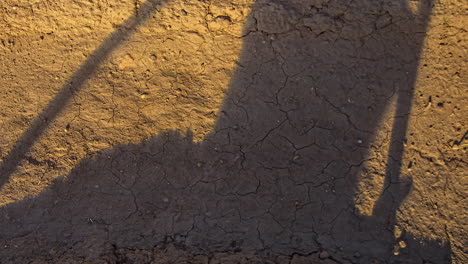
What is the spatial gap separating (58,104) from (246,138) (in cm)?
177

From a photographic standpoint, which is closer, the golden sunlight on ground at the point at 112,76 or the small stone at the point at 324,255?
the small stone at the point at 324,255

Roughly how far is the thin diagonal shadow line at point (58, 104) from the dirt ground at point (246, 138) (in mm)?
13

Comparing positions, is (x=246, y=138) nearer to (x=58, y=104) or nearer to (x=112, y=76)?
(x=112, y=76)

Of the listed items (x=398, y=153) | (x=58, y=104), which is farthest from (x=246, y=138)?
(x=58, y=104)

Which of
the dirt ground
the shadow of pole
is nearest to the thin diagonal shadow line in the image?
the dirt ground

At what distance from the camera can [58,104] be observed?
347cm

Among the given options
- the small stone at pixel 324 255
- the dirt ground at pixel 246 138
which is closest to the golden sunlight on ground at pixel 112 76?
the dirt ground at pixel 246 138

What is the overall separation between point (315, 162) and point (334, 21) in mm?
1198

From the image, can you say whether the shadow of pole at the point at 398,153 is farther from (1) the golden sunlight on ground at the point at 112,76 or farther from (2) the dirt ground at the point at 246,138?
(1) the golden sunlight on ground at the point at 112,76

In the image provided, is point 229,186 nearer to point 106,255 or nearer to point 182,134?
point 182,134

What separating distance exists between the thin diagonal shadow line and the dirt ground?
1 cm

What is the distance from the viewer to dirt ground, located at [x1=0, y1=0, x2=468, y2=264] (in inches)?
120

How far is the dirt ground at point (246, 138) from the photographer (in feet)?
10.0

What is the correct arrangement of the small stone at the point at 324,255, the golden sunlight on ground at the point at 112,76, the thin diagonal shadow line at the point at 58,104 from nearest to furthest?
the small stone at the point at 324,255, the golden sunlight on ground at the point at 112,76, the thin diagonal shadow line at the point at 58,104
